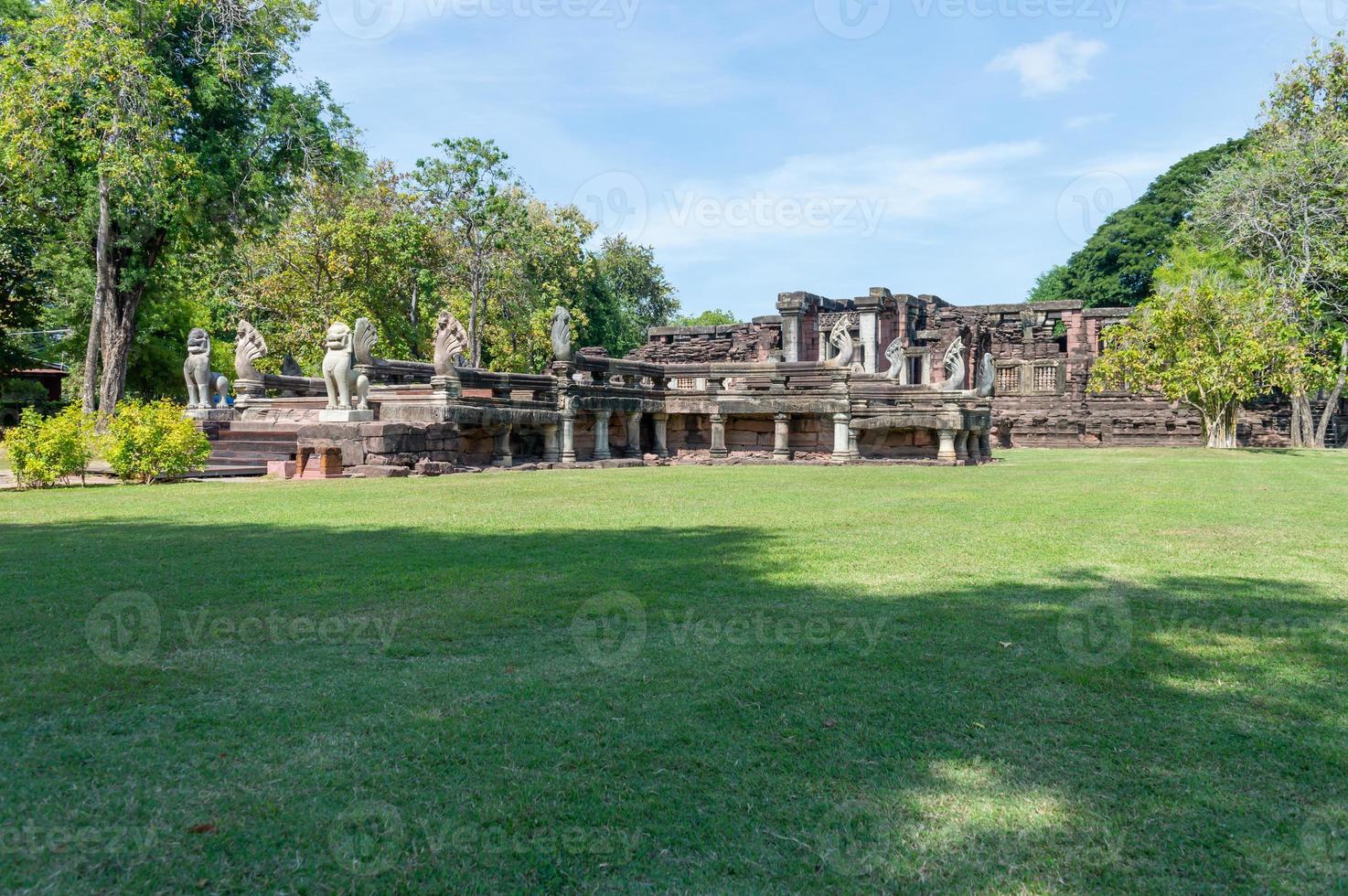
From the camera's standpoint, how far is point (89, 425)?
40.5ft

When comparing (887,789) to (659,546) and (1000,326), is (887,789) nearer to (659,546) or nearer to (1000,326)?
(659,546)

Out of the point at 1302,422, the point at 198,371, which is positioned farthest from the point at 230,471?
the point at 1302,422

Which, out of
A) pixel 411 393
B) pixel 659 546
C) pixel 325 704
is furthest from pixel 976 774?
pixel 411 393

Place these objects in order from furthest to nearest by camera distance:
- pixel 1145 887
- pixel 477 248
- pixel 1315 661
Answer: pixel 477 248
pixel 1315 661
pixel 1145 887

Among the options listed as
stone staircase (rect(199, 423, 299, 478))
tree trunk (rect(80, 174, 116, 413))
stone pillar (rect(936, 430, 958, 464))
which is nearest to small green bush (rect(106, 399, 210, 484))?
stone staircase (rect(199, 423, 299, 478))

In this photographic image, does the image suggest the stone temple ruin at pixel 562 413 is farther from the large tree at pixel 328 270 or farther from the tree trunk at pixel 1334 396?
the tree trunk at pixel 1334 396

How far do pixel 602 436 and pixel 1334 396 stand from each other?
80.1 ft

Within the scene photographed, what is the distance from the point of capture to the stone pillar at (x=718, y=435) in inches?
869

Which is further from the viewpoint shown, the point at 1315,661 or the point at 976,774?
the point at 1315,661

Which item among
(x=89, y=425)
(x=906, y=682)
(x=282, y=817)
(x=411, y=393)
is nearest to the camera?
(x=282, y=817)

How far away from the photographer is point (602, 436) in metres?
20.5

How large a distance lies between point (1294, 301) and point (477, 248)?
89.9ft

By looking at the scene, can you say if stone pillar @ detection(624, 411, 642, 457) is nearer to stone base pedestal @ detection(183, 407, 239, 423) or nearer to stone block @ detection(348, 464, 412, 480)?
stone block @ detection(348, 464, 412, 480)

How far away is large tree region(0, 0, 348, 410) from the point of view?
18781 millimetres
